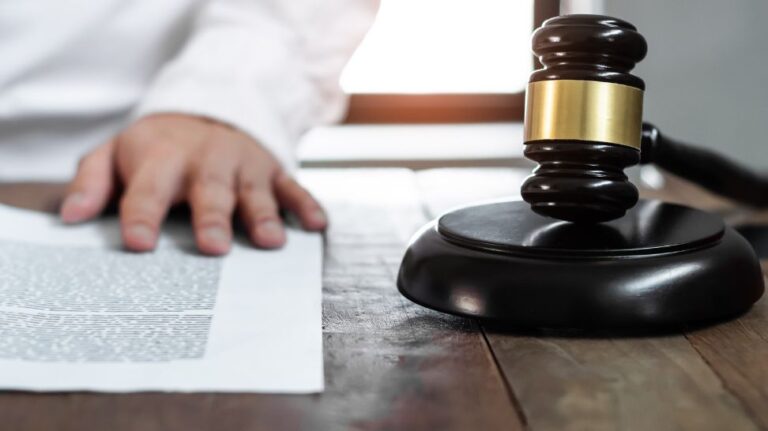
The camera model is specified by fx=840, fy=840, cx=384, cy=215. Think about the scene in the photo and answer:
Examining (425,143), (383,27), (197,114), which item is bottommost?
(425,143)

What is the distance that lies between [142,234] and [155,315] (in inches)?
8.4

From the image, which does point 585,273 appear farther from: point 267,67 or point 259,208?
point 267,67

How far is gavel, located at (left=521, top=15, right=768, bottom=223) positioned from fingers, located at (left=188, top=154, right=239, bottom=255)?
294 millimetres

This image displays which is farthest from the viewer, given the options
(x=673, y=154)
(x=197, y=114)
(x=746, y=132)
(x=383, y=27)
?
(x=383, y=27)

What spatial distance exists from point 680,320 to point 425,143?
1.53m

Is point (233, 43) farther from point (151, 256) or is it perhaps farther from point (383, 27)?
point (383, 27)

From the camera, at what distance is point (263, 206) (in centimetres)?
75

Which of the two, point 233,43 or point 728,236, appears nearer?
point 728,236

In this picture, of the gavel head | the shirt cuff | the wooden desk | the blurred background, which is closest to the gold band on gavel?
the gavel head

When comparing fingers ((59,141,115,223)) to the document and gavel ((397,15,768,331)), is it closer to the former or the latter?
the document

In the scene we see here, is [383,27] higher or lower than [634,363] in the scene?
lower

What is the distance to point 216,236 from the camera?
68cm

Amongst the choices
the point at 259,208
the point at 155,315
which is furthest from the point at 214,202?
the point at 155,315

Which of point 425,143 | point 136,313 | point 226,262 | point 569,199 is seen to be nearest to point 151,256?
point 226,262
